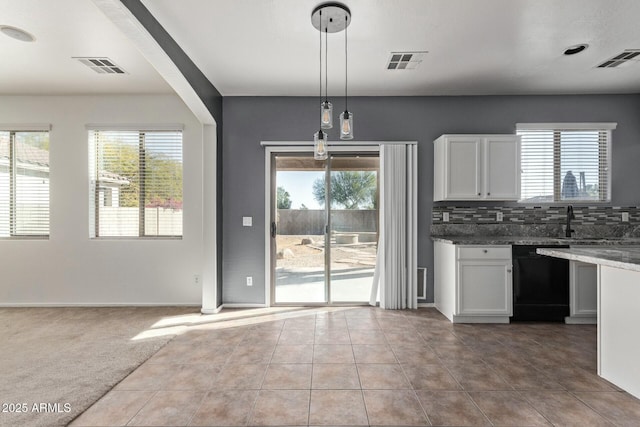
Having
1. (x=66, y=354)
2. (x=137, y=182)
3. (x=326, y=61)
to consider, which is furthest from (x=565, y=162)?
(x=66, y=354)

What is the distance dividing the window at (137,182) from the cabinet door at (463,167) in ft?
11.0

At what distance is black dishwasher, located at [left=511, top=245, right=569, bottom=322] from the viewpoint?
3.61 meters

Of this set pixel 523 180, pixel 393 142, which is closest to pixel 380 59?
pixel 393 142

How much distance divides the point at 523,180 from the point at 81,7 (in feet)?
15.8

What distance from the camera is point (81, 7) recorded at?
2568 millimetres

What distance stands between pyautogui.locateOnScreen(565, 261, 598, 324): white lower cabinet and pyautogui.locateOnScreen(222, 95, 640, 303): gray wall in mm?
1436

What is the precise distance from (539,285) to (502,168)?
134 cm

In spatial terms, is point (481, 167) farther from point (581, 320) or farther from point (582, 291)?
point (581, 320)

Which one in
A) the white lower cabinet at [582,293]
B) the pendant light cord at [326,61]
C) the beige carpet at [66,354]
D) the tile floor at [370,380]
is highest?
the pendant light cord at [326,61]

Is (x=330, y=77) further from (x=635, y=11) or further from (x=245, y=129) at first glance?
(x=635, y=11)

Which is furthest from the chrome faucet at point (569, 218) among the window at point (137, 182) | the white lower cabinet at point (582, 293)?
the window at point (137, 182)

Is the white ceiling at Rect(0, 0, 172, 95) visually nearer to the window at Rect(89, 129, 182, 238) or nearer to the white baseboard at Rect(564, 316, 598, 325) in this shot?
the window at Rect(89, 129, 182, 238)

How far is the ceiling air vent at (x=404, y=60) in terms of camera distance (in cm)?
325

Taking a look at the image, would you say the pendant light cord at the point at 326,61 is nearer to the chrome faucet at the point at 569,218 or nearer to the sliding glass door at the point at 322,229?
the sliding glass door at the point at 322,229
